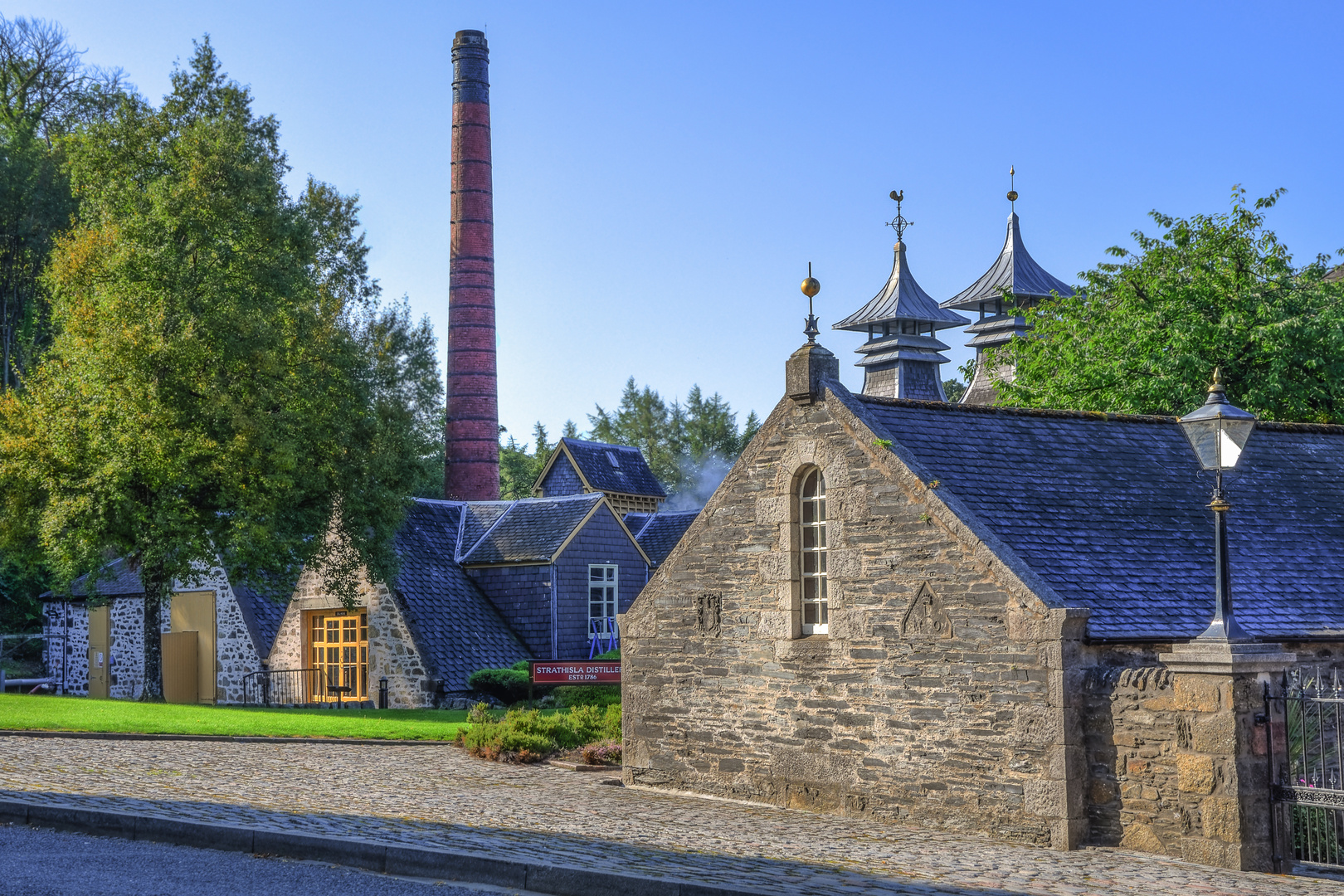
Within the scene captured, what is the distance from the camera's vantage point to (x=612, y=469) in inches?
2148

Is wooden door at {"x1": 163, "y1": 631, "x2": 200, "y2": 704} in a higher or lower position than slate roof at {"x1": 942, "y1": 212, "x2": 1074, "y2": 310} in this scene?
lower

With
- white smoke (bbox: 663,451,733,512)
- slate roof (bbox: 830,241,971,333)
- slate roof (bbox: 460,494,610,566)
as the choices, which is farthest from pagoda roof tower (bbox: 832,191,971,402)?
slate roof (bbox: 460,494,610,566)

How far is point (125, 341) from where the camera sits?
2888 centimetres

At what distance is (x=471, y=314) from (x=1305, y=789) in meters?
36.7

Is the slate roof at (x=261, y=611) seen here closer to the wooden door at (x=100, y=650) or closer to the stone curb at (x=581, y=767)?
the wooden door at (x=100, y=650)

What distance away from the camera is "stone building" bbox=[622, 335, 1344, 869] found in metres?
12.2

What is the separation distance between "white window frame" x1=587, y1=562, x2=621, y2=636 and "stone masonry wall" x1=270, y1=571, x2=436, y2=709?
206 inches

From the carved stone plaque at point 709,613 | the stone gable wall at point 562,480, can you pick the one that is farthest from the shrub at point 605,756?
the stone gable wall at point 562,480

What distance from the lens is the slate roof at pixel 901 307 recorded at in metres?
69.7

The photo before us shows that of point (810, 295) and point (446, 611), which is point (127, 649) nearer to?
point (446, 611)

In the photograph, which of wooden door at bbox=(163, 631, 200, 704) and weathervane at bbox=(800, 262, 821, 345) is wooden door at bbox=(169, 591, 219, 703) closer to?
wooden door at bbox=(163, 631, 200, 704)

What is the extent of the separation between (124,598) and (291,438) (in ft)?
38.5

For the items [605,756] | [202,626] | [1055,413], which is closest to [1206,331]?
[1055,413]

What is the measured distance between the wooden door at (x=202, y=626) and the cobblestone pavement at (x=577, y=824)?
53.9ft
